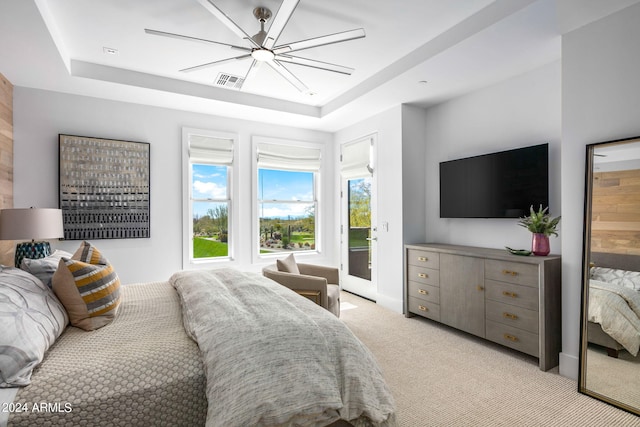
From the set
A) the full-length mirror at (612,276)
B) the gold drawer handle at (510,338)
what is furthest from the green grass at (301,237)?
the full-length mirror at (612,276)

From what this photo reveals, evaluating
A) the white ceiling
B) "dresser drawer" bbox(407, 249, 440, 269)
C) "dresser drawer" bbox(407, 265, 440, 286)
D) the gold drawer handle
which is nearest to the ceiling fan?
the white ceiling

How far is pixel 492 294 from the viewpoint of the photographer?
302 centimetres

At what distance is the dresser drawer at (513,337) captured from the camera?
8.84 feet

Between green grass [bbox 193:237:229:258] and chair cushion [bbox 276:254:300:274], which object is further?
green grass [bbox 193:237:229:258]

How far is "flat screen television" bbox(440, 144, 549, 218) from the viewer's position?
9.93 ft

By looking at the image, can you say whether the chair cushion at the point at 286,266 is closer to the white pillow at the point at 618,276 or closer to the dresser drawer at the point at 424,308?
the dresser drawer at the point at 424,308

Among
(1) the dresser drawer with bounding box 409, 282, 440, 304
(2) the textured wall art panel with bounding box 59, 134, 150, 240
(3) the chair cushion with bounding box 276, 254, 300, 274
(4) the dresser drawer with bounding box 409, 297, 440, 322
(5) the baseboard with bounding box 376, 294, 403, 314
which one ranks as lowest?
(5) the baseboard with bounding box 376, 294, 403, 314

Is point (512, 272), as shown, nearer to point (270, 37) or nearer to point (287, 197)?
point (270, 37)

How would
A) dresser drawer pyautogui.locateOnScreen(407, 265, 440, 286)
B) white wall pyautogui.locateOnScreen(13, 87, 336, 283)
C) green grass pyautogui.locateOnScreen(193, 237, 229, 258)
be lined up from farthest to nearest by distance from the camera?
1. green grass pyautogui.locateOnScreen(193, 237, 229, 258)
2. dresser drawer pyautogui.locateOnScreen(407, 265, 440, 286)
3. white wall pyautogui.locateOnScreen(13, 87, 336, 283)

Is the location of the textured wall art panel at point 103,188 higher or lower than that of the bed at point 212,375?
higher

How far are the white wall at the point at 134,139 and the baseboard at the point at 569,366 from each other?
3.64 meters

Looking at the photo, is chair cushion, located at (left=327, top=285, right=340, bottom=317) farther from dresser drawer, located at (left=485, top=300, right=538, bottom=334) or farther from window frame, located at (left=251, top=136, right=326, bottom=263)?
window frame, located at (left=251, top=136, right=326, bottom=263)

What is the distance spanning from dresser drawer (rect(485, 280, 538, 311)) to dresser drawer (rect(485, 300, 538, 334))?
37 mm

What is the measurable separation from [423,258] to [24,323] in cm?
341
